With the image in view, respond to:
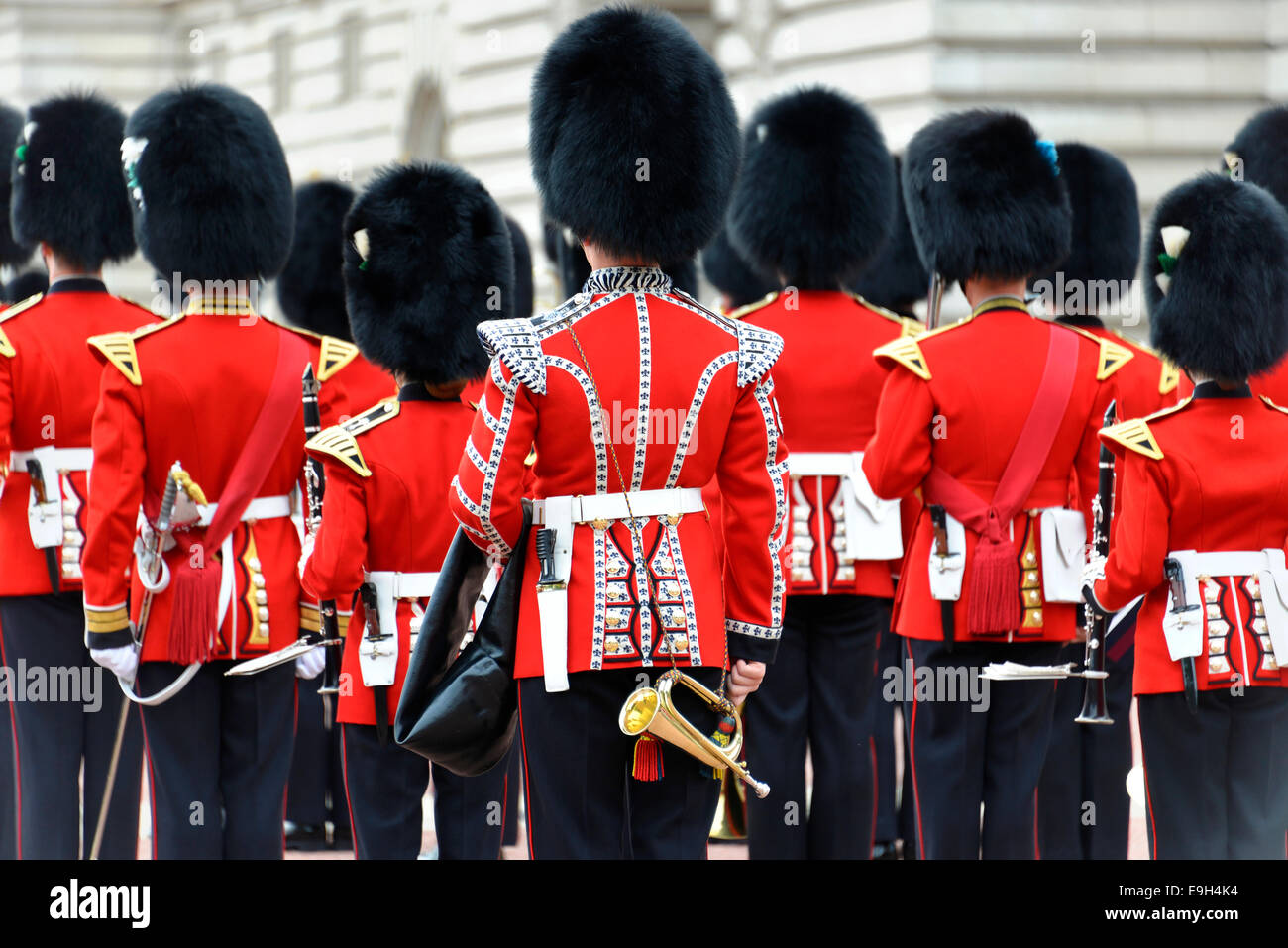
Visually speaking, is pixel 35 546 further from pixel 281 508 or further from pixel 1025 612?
pixel 1025 612

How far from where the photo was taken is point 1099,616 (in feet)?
14.0

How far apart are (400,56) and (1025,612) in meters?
16.2

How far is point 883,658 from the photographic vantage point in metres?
5.73

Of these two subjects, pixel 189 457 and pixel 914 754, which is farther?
pixel 914 754

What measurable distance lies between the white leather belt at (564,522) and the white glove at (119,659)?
1.29 m

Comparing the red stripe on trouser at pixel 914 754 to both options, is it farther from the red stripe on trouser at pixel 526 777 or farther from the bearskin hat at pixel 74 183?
the bearskin hat at pixel 74 183

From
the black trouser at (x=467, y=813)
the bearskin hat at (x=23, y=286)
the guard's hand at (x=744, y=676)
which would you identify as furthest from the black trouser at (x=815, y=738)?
the bearskin hat at (x=23, y=286)

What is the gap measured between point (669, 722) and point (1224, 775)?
5.04 ft

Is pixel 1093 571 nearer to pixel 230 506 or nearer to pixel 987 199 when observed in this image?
pixel 987 199

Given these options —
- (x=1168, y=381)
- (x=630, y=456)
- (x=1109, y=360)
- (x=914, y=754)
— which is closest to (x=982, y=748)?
(x=914, y=754)

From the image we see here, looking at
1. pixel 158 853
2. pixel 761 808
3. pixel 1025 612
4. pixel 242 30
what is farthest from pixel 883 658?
pixel 242 30

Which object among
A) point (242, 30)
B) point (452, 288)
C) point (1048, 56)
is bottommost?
point (452, 288)

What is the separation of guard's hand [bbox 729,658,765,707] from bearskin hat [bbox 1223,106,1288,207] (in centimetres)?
324

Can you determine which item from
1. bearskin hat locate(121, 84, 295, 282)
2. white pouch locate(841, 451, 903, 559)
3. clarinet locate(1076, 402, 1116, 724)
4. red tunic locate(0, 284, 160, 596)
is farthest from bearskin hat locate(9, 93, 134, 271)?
clarinet locate(1076, 402, 1116, 724)
